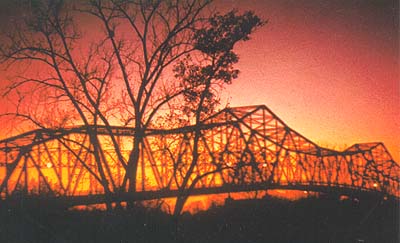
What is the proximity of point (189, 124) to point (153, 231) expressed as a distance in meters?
3.09

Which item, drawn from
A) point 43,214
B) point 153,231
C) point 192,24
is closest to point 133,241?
point 153,231

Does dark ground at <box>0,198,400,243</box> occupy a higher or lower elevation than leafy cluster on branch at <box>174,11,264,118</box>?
lower

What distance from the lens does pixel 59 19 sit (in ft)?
52.1

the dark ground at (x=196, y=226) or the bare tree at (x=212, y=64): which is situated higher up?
the bare tree at (x=212, y=64)

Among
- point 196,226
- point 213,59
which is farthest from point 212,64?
point 196,226

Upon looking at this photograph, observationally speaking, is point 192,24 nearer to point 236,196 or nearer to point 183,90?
point 183,90

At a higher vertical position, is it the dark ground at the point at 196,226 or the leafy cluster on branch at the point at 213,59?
the leafy cluster on branch at the point at 213,59

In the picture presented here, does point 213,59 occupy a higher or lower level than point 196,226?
higher

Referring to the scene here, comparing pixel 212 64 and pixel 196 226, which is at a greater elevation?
pixel 212 64

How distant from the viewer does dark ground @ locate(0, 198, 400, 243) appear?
14.2m

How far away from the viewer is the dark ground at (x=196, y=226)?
14.2 meters

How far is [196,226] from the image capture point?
54.3 feet

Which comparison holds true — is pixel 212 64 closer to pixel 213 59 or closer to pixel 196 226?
pixel 213 59

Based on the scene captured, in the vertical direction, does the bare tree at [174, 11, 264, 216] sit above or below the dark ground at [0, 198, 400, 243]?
above
